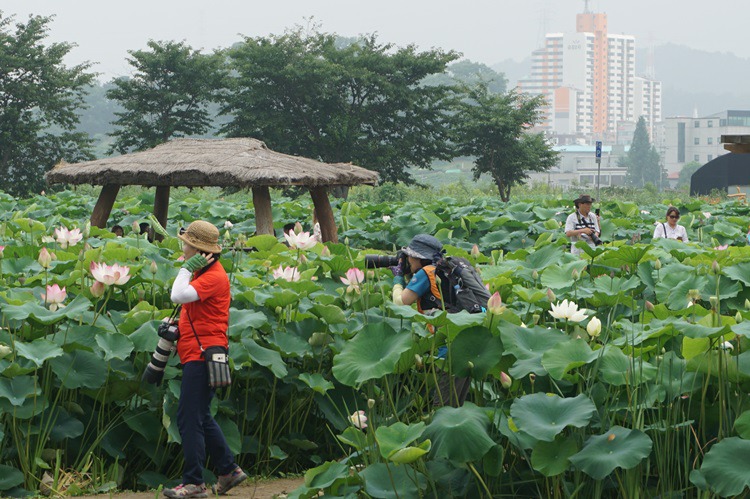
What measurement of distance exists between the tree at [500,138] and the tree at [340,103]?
1.35 meters

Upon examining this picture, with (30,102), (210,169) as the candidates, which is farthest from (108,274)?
(30,102)

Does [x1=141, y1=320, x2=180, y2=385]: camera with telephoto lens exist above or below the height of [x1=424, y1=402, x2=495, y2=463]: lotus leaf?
above

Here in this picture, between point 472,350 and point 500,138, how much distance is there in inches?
1174

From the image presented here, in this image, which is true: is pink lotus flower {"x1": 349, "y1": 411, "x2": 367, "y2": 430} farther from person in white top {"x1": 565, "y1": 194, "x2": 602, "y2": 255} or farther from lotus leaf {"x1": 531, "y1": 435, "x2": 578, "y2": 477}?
person in white top {"x1": 565, "y1": 194, "x2": 602, "y2": 255}

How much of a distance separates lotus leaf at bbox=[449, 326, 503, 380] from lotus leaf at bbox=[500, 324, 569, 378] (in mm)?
49

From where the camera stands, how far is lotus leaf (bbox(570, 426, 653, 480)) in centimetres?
322

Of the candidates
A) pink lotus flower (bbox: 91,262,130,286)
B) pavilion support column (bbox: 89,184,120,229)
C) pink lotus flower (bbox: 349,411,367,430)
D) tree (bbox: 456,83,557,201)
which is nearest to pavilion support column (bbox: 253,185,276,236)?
pavilion support column (bbox: 89,184,120,229)

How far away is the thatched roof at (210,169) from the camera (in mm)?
11914

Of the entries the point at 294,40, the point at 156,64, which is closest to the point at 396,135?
the point at 294,40

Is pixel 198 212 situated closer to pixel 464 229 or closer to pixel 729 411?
pixel 464 229

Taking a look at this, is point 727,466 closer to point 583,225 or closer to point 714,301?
point 714,301

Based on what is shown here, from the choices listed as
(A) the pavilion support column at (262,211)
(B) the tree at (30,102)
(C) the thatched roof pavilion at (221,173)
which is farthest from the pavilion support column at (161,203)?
(B) the tree at (30,102)

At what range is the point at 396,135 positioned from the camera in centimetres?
3256

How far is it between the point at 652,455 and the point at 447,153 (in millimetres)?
29002
